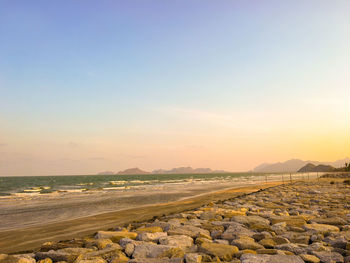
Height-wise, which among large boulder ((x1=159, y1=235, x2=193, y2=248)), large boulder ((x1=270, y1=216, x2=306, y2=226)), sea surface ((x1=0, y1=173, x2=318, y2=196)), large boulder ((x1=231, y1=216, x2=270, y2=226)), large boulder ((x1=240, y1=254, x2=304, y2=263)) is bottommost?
sea surface ((x1=0, y1=173, x2=318, y2=196))

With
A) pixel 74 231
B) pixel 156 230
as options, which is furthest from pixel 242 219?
pixel 74 231

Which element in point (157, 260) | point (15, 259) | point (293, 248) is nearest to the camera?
point (157, 260)

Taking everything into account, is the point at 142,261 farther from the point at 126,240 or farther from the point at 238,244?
the point at 238,244

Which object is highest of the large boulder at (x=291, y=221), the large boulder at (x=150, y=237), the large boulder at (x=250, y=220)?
the large boulder at (x=150, y=237)

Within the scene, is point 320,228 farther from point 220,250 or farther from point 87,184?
point 87,184

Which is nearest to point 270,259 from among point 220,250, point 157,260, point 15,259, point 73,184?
point 220,250

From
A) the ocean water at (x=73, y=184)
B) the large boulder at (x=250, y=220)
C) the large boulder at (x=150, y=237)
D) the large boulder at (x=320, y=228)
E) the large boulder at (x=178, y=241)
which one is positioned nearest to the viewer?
the large boulder at (x=178, y=241)

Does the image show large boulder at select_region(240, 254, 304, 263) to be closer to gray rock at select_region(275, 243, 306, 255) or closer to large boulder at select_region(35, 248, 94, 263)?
gray rock at select_region(275, 243, 306, 255)

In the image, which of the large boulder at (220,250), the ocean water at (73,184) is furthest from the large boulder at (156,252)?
the ocean water at (73,184)

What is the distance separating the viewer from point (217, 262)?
379 cm

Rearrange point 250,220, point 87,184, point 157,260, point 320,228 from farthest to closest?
1. point 87,184
2. point 250,220
3. point 320,228
4. point 157,260

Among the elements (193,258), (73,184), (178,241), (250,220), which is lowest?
(73,184)

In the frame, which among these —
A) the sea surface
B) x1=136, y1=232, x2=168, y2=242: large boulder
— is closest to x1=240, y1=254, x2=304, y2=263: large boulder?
x1=136, y1=232, x2=168, y2=242: large boulder

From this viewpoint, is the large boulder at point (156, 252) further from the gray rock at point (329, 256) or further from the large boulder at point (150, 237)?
the gray rock at point (329, 256)
